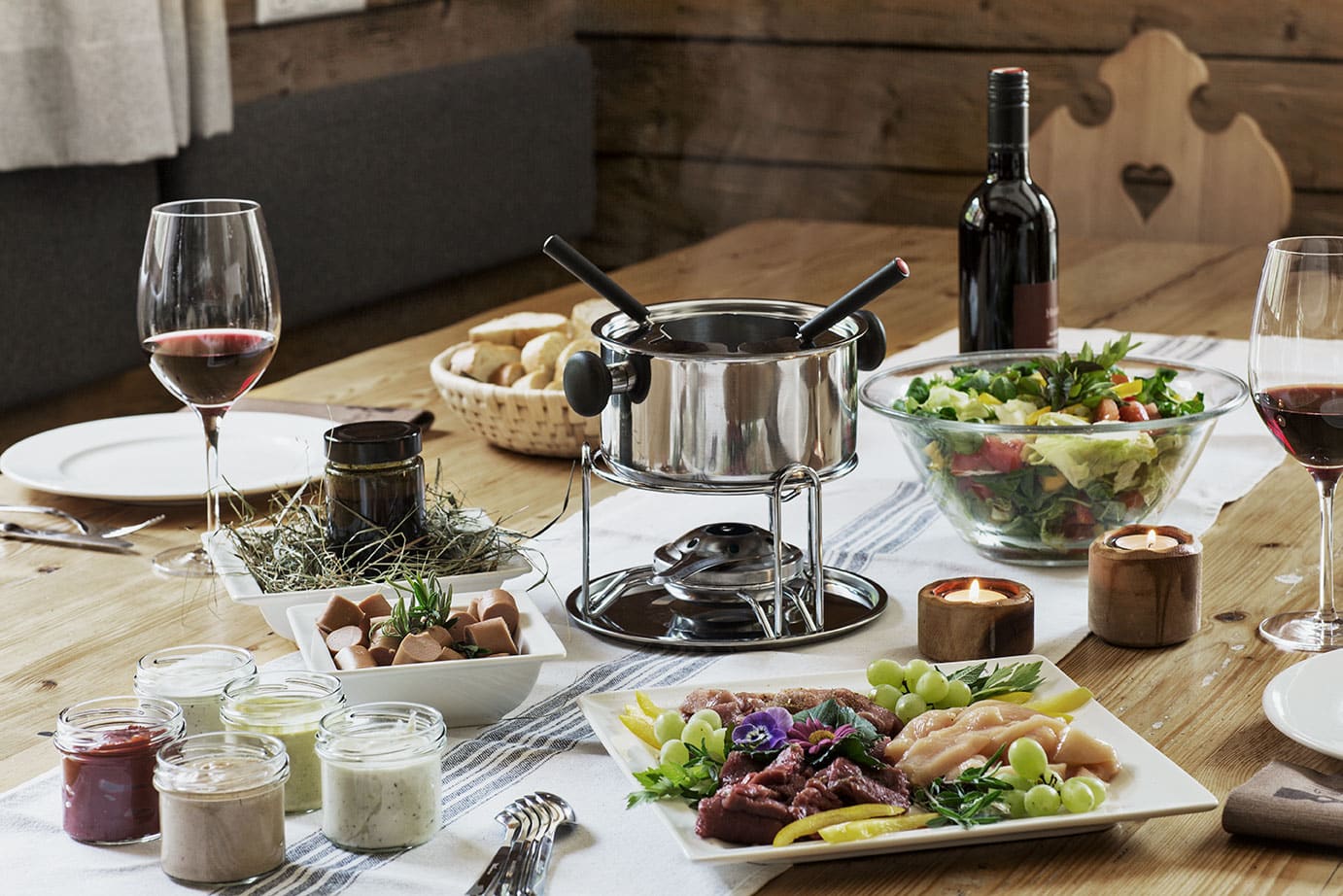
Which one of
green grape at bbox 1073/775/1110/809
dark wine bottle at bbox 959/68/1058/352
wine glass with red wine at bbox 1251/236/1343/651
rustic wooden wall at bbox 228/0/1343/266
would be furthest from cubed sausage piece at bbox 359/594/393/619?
rustic wooden wall at bbox 228/0/1343/266

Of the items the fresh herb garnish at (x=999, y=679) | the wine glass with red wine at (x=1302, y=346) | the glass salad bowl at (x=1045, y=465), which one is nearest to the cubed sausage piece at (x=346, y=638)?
the fresh herb garnish at (x=999, y=679)

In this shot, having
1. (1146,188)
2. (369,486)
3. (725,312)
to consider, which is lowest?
(1146,188)

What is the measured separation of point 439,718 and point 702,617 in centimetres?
34

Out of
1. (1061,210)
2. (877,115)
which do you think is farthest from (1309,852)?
(877,115)

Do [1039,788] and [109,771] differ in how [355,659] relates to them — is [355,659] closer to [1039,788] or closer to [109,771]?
[109,771]

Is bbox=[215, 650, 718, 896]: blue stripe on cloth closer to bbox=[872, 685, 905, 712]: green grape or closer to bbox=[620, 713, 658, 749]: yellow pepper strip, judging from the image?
bbox=[620, 713, 658, 749]: yellow pepper strip

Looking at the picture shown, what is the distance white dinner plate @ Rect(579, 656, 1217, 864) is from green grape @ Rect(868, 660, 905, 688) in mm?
88

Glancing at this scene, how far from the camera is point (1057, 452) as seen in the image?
1178 millimetres

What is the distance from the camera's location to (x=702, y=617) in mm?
1118

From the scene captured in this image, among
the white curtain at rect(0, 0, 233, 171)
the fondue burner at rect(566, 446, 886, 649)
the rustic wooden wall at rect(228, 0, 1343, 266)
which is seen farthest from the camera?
the rustic wooden wall at rect(228, 0, 1343, 266)

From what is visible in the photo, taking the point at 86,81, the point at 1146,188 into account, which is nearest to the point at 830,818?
the point at 86,81

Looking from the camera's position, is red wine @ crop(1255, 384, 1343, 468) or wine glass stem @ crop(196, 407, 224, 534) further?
wine glass stem @ crop(196, 407, 224, 534)

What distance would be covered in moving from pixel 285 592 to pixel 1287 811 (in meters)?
0.62

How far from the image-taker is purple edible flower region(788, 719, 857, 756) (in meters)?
0.82
